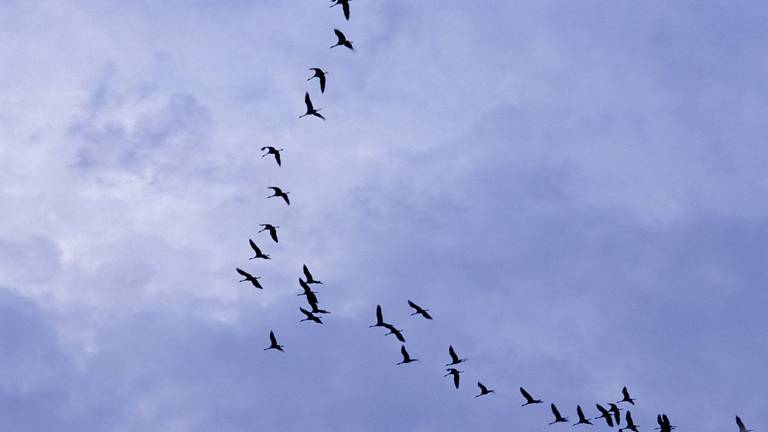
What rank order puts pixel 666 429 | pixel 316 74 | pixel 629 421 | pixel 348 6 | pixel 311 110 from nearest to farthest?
pixel 348 6
pixel 316 74
pixel 311 110
pixel 666 429
pixel 629 421

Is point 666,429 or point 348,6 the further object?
point 666,429

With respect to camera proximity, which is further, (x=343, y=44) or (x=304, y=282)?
(x=304, y=282)

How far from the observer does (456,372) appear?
126312 millimetres

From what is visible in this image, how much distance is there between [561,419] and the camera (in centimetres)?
13562

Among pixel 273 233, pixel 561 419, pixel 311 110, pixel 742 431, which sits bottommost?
pixel 742 431

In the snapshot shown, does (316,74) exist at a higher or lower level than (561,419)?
higher

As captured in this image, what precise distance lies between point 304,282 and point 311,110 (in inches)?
633

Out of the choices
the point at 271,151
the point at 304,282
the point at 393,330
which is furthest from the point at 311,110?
the point at 393,330

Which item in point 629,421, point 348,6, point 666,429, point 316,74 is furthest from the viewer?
point 629,421

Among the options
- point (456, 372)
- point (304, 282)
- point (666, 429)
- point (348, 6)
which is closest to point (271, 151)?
point (304, 282)

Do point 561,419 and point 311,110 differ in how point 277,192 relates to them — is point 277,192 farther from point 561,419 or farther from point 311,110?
point 561,419

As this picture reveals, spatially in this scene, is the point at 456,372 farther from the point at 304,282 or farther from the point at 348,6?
the point at 348,6

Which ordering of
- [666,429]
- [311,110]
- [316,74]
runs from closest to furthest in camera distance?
[316,74], [311,110], [666,429]

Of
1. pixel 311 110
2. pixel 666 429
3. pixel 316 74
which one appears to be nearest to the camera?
pixel 316 74
